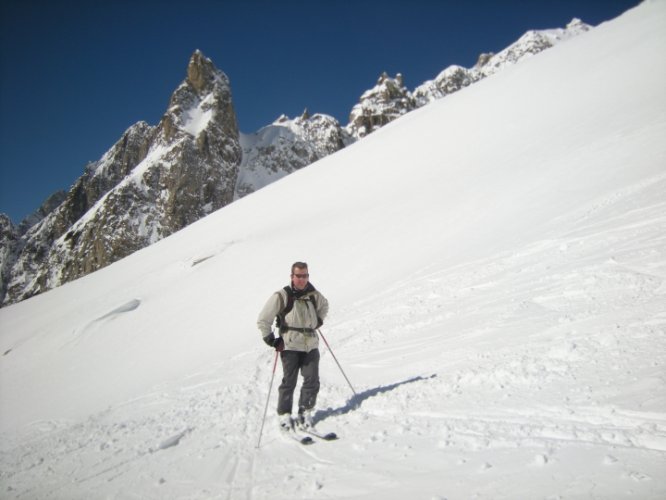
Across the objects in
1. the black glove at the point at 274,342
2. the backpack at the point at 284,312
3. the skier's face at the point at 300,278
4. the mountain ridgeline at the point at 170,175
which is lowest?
the black glove at the point at 274,342

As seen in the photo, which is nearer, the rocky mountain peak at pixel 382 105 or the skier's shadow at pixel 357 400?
the skier's shadow at pixel 357 400

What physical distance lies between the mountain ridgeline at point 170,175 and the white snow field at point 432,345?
119m

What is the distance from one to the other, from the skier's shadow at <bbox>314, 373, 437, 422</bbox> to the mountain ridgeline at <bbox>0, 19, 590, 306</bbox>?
436ft

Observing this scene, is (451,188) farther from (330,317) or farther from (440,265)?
(330,317)

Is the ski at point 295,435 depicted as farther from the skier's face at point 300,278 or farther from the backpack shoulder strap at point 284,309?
the skier's face at point 300,278

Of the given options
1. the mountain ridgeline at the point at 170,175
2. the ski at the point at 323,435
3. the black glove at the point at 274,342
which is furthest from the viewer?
the mountain ridgeline at the point at 170,175

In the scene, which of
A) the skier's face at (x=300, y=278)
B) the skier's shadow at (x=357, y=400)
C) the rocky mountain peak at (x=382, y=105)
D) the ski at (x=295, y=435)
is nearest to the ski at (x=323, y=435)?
the ski at (x=295, y=435)

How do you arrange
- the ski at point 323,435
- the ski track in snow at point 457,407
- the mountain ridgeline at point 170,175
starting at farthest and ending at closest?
the mountain ridgeline at point 170,175 < the ski at point 323,435 < the ski track in snow at point 457,407

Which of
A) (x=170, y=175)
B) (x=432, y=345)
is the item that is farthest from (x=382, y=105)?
(x=432, y=345)

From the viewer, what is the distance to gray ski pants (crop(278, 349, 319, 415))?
5.14 metres

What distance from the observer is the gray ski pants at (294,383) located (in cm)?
514

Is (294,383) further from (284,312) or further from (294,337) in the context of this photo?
(284,312)

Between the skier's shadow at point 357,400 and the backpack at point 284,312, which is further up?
the backpack at point 284,312

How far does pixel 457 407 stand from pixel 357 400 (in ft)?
5.39
